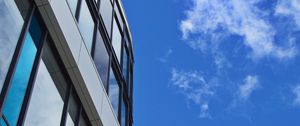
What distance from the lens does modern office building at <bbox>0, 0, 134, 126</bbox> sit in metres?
8.88

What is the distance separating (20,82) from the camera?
9.21 m

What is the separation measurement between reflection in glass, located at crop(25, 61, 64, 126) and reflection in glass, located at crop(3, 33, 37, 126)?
385 mm

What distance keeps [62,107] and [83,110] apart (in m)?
1.51

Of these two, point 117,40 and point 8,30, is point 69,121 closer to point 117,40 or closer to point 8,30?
point 8,30

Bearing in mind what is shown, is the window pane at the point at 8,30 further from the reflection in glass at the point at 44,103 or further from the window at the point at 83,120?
the window at the point at 83,120

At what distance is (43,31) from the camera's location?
10.8 meters

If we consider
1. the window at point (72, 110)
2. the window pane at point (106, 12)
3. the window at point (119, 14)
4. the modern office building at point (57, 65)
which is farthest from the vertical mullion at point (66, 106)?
the window at point (119, 14)

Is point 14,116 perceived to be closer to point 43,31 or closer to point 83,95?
point 43,31

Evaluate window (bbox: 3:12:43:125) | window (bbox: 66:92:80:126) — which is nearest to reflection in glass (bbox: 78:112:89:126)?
window (bbox: 66:92:80:126)

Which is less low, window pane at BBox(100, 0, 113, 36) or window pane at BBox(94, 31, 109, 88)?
window pane at BBox(100, 0, 113, 36)

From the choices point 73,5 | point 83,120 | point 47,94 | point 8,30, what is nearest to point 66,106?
point 47,94

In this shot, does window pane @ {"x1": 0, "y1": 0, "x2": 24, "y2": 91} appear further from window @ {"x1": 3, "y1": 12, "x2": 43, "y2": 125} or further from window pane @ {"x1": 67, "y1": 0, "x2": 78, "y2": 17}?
window pane @ {"x1": 67, "y1": 0, "x2": 78, "y2": 17}

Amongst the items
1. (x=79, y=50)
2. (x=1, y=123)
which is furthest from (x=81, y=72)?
(x=1, y=123)

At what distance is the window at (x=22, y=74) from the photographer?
8602mm
